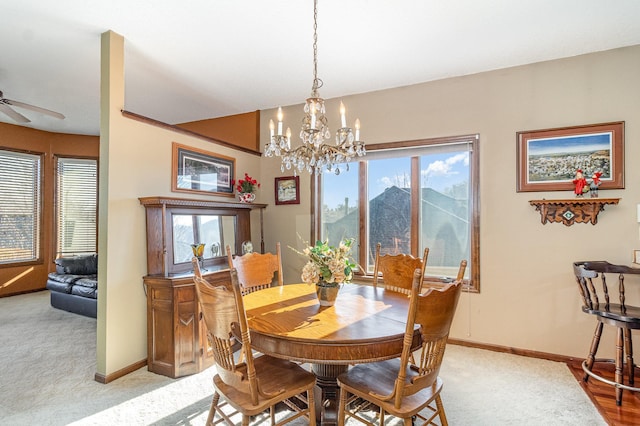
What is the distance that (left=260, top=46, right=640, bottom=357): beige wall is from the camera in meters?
2.95

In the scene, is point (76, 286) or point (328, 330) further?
point (76, 286)

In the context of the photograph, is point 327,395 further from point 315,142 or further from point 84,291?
point 84,291

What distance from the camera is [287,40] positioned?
9.49ft

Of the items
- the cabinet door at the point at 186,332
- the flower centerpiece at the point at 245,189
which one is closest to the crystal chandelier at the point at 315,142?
the cabinet door at the point at 186,332

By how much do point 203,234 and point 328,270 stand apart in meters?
1.99

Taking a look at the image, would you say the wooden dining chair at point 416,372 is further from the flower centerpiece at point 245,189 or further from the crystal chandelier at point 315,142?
the flower centerpiece at point 245,189

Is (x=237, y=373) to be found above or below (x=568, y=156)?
below

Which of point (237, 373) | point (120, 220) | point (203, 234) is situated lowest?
point (237, 373)

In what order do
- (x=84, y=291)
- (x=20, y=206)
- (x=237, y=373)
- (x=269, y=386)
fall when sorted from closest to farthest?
(x=237, y=373)
(x=269, y=386)
(x=84, y=291)
(x=20, y=206)

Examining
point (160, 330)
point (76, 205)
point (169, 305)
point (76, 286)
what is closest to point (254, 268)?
point (169, 305)

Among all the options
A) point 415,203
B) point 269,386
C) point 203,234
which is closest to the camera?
point 269,386

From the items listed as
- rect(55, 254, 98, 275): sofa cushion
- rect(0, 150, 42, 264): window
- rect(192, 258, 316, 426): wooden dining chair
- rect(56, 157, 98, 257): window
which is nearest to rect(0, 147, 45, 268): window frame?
rect(0, 150, 42, 264): window

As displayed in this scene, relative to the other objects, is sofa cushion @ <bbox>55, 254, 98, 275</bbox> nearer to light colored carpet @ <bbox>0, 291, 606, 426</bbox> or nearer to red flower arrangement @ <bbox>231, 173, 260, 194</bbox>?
light colored carpet @ <bbox>0, 291, 606, 426</bbox>

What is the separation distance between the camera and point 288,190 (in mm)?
4465
